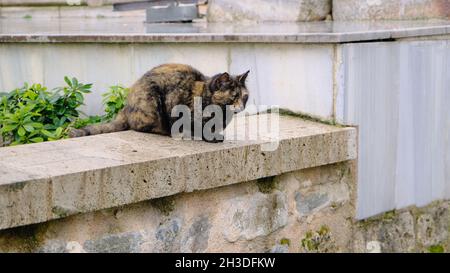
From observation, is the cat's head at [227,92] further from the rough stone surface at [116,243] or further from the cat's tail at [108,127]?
the rough stone surface at [116,243]

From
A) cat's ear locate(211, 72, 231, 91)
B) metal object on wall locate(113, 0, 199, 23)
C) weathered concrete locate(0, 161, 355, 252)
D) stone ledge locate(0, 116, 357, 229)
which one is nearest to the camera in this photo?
stone ledge locate(0, 116, 357, 229)

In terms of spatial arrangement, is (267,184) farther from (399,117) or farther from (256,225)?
(399,117)

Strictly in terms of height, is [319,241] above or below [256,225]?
below

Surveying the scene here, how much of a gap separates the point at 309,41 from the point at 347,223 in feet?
3.51

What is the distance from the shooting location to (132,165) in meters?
3.74

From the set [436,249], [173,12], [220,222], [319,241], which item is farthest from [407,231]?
[173,12]

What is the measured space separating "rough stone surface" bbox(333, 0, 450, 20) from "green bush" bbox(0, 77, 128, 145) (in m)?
2.37

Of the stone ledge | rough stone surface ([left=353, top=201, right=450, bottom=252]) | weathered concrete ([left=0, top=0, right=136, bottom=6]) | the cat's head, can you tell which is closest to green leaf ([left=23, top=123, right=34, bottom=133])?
the stone ledge

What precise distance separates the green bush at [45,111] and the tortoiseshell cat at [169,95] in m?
0.36

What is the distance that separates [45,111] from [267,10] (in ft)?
9.36

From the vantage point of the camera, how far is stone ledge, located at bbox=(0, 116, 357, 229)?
3434 millimetres

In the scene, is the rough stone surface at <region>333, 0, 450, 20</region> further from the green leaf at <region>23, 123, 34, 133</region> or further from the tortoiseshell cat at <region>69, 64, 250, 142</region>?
the green leaf at <region>23, 123, 34, 133</region>

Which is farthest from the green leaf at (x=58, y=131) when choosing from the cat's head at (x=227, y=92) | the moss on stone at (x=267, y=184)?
the moss on stone at (x=267, y=184)
